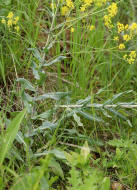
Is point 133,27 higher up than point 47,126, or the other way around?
point 133,27

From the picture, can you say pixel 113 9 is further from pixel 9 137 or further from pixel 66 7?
pixel 9 137

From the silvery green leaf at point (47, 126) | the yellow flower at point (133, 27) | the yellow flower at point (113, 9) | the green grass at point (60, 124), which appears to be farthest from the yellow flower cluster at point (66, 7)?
the silvery green leaf at point (47, 126)

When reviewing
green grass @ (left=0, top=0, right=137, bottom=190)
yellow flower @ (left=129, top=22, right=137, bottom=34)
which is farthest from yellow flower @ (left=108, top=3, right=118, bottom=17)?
yellow flower @ (left=129, top=22, right=137, bottom=34)

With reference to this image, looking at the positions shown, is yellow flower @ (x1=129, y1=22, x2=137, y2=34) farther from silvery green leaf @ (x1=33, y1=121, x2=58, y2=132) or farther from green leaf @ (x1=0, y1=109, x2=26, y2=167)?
green leaf @ (x1=0, y1=109, x2=26, y2=167)

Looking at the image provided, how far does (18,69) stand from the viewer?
254 centimetres

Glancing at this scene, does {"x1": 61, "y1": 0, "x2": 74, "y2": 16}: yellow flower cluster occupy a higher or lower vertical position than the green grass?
higher

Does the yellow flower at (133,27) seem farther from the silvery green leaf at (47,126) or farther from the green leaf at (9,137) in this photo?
the green leaf at (9,137)

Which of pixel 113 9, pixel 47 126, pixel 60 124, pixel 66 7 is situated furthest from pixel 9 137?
pixel 113 9

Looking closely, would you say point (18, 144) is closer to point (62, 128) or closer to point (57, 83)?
point (62, 128)

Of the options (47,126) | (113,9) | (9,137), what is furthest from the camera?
(113,9)

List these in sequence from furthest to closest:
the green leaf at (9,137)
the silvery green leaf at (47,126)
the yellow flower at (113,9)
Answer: the yellow flower at (113,9)
the silvery green leaf at (47,126)
the green leaf at (9,137)

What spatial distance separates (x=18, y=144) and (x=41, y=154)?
0.28m

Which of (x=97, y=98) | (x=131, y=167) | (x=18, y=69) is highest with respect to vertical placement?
(x=18, y=69)

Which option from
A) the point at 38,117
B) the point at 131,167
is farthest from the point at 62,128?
the point at 131,167
